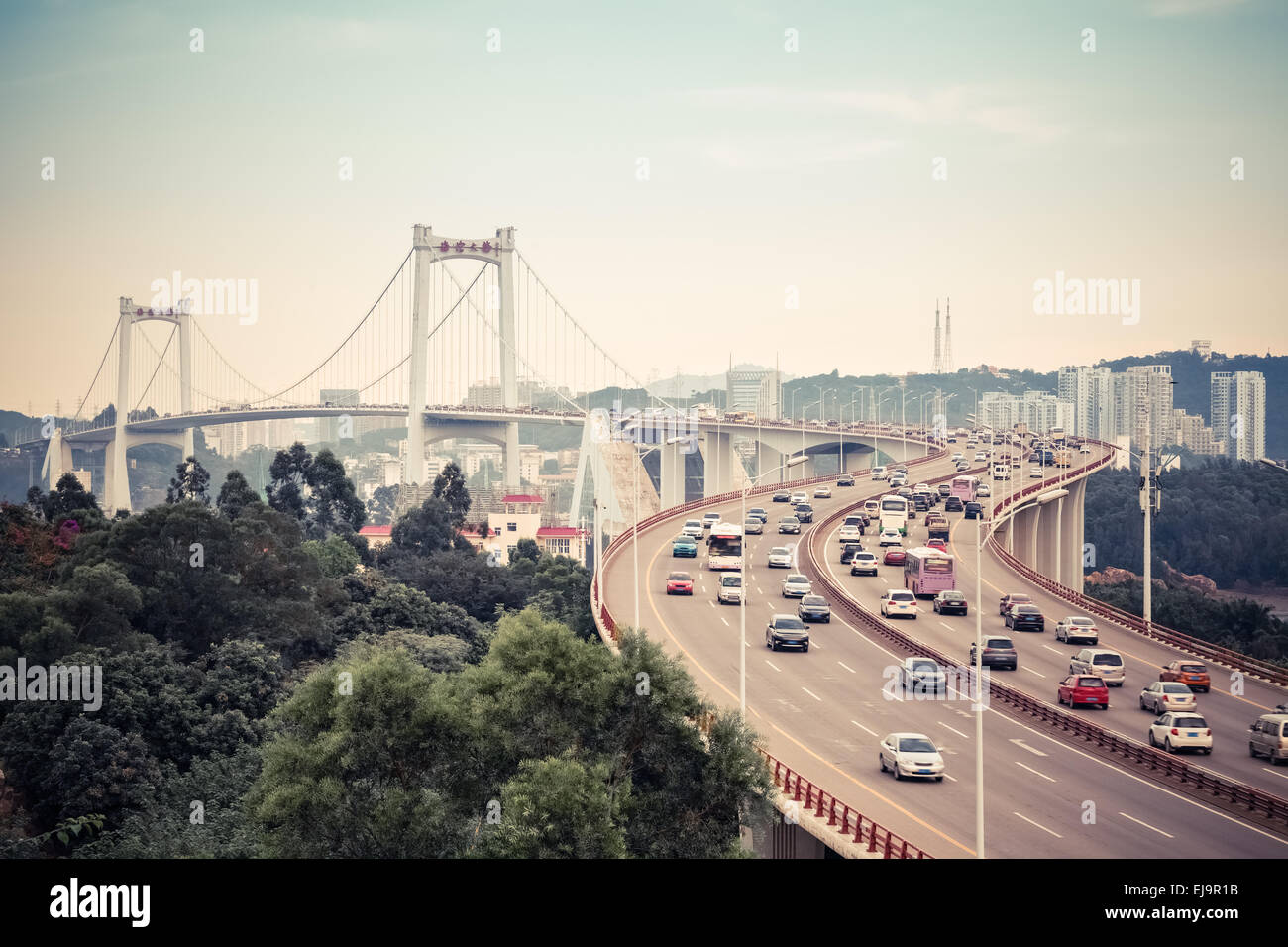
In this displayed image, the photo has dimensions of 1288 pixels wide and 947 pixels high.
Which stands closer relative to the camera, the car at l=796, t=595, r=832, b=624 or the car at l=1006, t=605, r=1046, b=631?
the car at l=1006, t=605, r=1046, b=631

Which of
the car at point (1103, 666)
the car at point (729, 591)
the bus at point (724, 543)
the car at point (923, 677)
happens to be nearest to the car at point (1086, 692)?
the car at point (1103, 666)

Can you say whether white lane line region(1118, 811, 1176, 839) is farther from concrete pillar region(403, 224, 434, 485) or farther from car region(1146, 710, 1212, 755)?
concrete pillar region(403, 224, 434, 485)

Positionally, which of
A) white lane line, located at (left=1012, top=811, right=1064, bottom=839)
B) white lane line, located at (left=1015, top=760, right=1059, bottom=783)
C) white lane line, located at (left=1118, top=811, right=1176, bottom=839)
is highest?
white lane line, located at (left=1012, top=811, right=1064, bottom=839)

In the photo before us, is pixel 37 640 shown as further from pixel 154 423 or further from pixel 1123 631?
pixel 154 423

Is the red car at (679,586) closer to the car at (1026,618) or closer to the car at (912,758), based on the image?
the car at (1026,618)

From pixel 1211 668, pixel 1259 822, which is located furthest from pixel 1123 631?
pixel 1259 822

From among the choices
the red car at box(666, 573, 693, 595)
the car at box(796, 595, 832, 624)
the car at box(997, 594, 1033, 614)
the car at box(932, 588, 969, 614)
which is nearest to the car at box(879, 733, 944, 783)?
the car at box(796, 595, 832, 624)
